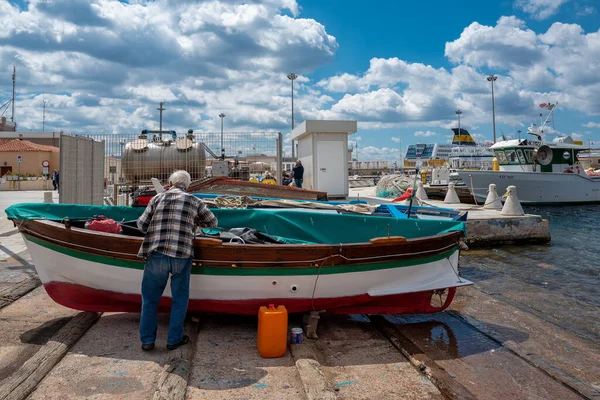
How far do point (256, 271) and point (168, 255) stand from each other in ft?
3.11

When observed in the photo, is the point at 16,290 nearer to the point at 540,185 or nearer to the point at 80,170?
the point at 80,170

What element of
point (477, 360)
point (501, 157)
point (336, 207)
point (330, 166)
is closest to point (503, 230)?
point (336, 207)

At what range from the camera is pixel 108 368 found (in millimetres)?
3693

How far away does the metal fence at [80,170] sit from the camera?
7.94 metres

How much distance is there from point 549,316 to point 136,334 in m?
5.61

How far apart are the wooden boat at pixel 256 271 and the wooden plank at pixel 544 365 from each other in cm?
75

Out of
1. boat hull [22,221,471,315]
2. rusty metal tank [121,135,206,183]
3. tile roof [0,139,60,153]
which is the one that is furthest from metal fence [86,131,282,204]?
tile roof [0,139,60,153]

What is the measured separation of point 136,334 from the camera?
4523 mm

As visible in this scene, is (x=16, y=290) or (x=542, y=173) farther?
(x=542, y=173)

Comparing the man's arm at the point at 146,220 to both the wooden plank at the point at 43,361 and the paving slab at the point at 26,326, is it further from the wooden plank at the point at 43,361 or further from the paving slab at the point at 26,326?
the paving slab at the point at 26,326

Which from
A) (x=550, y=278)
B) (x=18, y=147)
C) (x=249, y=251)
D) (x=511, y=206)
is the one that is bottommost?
(x=550, y=278)

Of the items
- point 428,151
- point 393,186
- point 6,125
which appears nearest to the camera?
point 393,186

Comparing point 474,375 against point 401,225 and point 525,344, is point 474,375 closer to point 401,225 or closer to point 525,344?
point 525,344

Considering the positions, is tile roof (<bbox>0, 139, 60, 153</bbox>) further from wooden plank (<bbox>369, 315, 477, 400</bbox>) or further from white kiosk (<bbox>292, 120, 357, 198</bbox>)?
wooden plank (<bbox>369, 315, 477, 400</bbox>)
